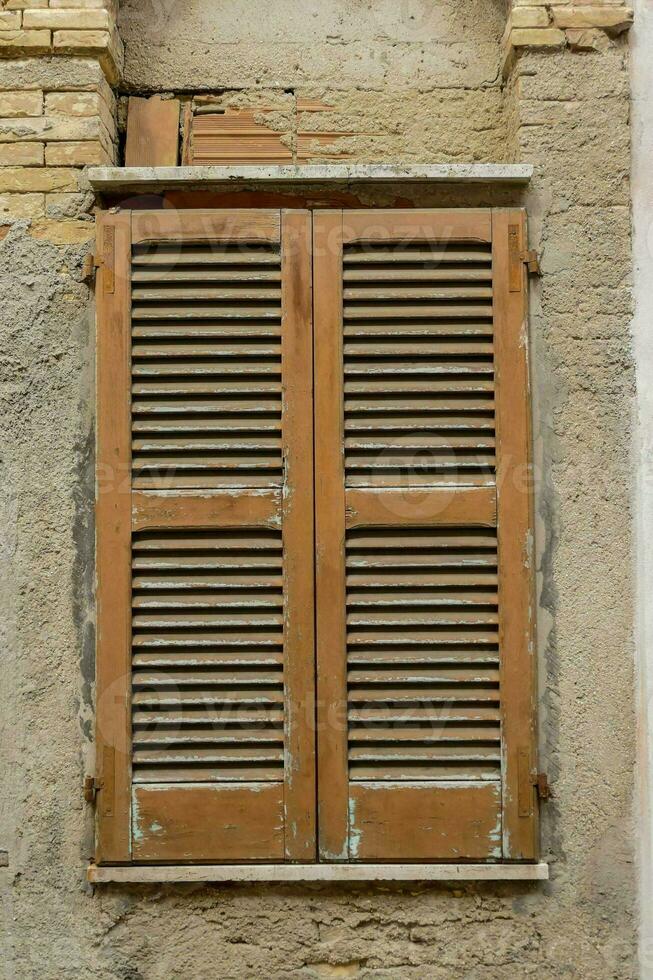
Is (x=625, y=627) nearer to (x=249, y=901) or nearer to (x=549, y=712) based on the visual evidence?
(x=549, y=712)

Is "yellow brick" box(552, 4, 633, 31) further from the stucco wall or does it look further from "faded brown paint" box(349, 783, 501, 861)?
"faded brown paint" box(349, 783, 501, 861)

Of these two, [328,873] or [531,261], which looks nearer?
[328,873]

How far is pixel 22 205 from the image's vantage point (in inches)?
108

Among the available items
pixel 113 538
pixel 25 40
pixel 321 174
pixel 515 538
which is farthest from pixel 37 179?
pixel 515 538

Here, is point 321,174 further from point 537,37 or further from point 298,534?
point 298,534

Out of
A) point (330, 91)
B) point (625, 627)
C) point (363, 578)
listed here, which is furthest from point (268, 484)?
point (330, 91)

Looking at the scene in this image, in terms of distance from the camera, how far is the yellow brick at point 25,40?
9.07ft

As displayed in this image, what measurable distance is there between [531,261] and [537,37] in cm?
75

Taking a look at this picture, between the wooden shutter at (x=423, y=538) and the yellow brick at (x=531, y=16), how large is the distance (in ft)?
2.15

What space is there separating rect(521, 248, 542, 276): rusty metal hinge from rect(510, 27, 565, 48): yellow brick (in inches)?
27.0

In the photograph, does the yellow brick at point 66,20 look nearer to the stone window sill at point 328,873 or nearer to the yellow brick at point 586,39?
the yellow brick at point 586,39

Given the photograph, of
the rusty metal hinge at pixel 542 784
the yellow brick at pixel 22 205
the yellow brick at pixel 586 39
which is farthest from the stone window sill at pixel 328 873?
the yellow brick at pixel 586 39

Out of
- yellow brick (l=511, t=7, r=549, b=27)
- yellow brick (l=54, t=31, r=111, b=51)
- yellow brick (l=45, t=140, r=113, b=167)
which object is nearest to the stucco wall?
yellow brick (l=511, t=7, r=549, b=27)

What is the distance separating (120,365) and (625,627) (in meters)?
1.81
